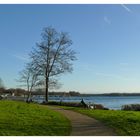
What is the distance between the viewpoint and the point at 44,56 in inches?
1686

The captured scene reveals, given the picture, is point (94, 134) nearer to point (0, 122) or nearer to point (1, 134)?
point (1, 134)

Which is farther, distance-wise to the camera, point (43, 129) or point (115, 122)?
point (115, 122)

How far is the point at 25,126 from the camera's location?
57.9 feet

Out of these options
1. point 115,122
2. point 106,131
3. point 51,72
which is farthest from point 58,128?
point 51,72

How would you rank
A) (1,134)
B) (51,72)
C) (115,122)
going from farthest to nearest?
1. (51,72)
2. (115,122)
3. (1,134)

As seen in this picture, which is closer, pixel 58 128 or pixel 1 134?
pixel 1 134

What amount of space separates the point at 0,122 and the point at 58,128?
303cm

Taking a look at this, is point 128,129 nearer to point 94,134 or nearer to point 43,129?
point 94,134

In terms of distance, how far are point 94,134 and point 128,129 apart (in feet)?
8.05

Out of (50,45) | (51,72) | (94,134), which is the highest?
(50,45)

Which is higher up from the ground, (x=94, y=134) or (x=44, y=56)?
(x=44, y=56)
